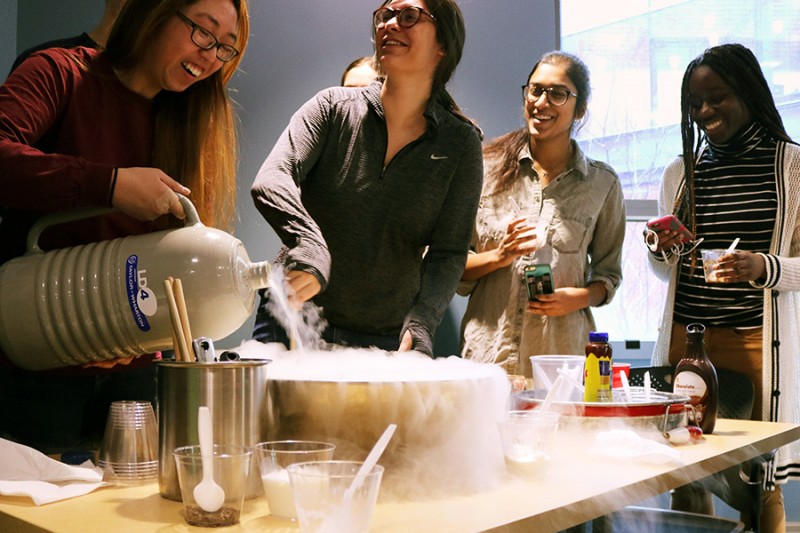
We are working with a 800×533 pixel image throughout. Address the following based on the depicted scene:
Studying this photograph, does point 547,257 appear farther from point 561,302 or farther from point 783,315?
point 783,315

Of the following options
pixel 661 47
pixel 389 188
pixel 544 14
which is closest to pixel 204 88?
pixel 389 188

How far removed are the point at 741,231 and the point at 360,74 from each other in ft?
4.58

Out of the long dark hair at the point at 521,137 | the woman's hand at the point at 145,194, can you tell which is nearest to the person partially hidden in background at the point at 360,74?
the long dark hair at the point at 521,137

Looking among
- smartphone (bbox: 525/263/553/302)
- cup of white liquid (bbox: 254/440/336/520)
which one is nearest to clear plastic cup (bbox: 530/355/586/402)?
smartphone (bbox: 525/263/553/302)

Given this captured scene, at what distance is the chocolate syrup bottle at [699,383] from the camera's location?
1581 mm

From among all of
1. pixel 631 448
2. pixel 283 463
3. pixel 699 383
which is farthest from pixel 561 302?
pixel 283 463

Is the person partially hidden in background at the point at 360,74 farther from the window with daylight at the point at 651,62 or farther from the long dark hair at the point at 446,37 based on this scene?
the window with daylight at the point at 651,62

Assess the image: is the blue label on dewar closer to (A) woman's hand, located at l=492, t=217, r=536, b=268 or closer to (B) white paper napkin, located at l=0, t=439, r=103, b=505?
(B) white paper napkin, located at l=0, t=439, r=103, b=505

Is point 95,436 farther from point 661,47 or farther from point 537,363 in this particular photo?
point 661,47

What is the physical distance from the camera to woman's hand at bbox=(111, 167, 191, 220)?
→ 3.66 feet

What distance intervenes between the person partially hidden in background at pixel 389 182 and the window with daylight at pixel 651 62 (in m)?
1.97

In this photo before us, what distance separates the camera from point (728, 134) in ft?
8.50

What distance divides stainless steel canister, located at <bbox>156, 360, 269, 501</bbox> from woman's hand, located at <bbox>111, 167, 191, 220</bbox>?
0.29 m

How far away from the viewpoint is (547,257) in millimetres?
2547
